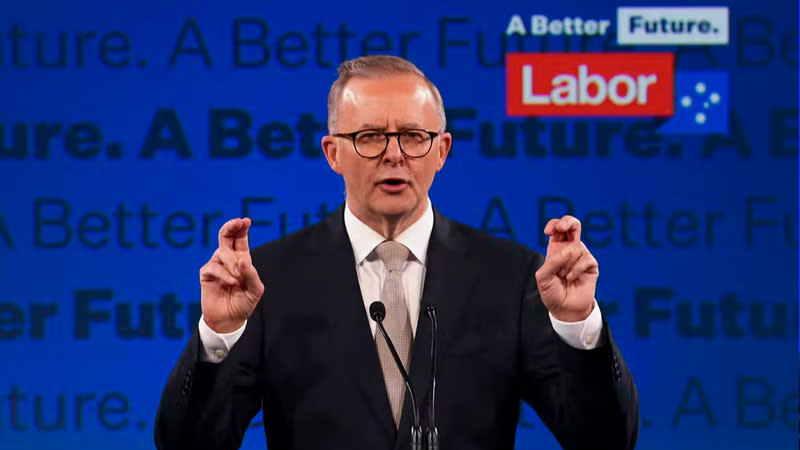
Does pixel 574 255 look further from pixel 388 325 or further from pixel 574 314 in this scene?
pixel 388 325

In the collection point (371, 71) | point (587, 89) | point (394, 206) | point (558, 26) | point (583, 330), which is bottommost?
point (583, 330)

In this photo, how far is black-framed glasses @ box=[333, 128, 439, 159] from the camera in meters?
2.07

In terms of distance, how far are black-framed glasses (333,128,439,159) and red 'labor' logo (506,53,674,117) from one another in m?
2.12

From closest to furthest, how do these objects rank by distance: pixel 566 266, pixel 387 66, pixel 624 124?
pixel 566 266, pixel 387 66, pixel 624 124

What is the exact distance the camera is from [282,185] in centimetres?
416

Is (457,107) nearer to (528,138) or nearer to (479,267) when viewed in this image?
(528,138)

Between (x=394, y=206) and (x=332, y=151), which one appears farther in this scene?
(x=332, y=151)

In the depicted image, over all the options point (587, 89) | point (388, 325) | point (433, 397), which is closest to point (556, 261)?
point (433, 397)

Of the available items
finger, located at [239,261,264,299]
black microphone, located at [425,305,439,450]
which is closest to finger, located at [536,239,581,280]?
black microphone, located at [425,305,439,450]

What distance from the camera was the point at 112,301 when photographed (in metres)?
4.17

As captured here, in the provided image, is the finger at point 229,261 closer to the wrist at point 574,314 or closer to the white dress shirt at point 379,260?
the white dress shirt at point 379,260

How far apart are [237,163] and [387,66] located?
2.16 metres

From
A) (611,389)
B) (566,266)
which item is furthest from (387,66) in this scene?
(611,389)

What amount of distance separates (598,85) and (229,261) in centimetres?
259
